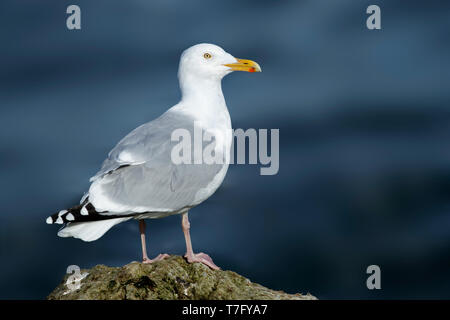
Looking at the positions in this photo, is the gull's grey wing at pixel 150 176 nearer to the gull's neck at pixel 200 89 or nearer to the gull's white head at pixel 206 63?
the gull's neck at pixel 200 89

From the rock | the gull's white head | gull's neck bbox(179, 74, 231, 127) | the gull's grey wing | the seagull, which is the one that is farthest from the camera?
the gull's white head

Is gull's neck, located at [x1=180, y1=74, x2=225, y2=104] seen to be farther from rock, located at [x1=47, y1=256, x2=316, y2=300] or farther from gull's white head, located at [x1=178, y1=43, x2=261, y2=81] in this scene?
rock, located at [x1=47, y1=256, x2=316, y2=300]

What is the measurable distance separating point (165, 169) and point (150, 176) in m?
0.13

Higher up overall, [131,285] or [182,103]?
[182,103]

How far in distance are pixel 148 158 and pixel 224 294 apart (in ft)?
3.96

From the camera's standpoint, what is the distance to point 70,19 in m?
11.8

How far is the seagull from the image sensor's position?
5.36m

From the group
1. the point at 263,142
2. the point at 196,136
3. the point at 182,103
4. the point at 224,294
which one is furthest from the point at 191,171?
the point at 263,142

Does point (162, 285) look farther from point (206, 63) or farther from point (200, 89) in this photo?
point (206, 63)

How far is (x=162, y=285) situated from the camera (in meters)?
5.02

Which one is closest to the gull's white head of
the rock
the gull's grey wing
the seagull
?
the seagull

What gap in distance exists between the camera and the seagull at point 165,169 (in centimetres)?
536

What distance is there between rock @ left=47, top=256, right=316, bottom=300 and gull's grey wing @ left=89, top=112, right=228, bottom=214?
1.73ft
